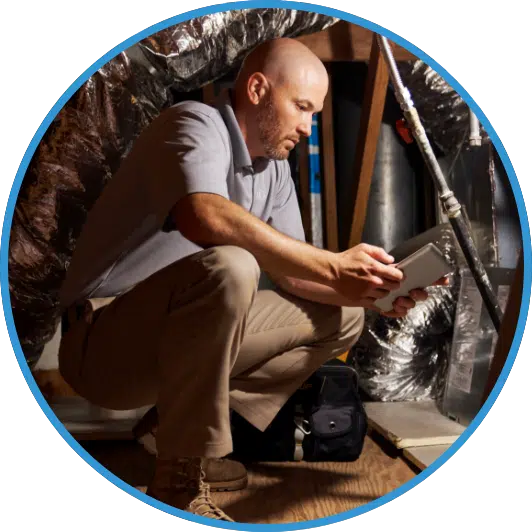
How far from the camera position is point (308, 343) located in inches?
32.6

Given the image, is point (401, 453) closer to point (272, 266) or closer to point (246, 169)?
point (272, 266)

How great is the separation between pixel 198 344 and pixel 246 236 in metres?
0.13

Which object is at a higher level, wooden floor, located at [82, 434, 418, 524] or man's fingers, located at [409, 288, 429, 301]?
man's fingers, located at [409, 288, 429, 301]

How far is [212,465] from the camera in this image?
76 cm

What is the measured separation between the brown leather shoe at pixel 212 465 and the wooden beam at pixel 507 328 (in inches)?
13.1

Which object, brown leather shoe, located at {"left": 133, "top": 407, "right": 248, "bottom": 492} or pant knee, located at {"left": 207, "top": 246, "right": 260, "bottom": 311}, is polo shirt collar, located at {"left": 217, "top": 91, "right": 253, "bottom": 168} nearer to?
pant knee, located at {"left": 207, "top": 246, "right": 260, "bottom": 311}

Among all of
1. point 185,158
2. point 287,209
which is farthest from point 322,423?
point 185,158

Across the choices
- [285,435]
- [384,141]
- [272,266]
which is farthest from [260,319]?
[384,141]

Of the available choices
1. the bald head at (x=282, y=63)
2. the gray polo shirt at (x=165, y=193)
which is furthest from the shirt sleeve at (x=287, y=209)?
the bald head at (x=282, y=63)

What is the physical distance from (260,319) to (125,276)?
0.17 metres

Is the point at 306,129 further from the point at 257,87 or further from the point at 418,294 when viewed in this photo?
the point at 418,294

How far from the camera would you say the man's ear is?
2.46 feet

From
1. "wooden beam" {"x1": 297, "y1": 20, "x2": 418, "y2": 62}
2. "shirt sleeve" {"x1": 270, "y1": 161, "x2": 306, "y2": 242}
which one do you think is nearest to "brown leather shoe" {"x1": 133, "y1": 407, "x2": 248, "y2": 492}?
"shirt sleeve" {"x1": 270, "y1": 161, "x2": 306, "y2": 242}

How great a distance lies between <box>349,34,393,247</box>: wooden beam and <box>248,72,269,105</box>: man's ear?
15 centimetres
